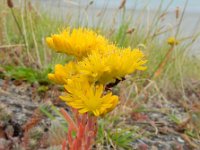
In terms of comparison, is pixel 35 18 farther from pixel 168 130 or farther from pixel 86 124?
pixel 86 124

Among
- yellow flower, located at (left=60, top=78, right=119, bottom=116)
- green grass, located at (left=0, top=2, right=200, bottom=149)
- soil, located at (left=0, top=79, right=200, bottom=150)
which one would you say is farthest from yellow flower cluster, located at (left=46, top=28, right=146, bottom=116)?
green grass, located at (left=0, top=2, right=200, bottom=149)

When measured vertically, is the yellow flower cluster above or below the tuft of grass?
below

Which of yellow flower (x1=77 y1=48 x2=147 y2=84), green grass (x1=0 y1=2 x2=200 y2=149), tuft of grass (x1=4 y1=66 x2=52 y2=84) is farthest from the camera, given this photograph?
tuft of grass (x1=4 y1=66 x2=52 y2=84)

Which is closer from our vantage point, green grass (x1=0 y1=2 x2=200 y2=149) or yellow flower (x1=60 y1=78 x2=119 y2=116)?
yellow flower (x1=60 y1=78 x2=119 y2=116)

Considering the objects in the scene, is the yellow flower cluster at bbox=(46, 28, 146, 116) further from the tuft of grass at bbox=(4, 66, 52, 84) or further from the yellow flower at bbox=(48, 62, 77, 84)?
the tuft of grass at bbox=(4, 66, 52, 84)

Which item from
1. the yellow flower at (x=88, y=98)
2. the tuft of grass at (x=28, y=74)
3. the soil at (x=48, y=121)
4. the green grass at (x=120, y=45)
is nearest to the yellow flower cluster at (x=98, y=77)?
the yellow flower at (x=88, y=98)

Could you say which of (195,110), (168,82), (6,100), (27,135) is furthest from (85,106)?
(168,82)

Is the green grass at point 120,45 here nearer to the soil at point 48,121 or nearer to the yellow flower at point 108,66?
the soil at point 48,121

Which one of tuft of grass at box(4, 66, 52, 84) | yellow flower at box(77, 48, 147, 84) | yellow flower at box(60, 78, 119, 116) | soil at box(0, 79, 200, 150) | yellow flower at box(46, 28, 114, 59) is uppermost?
tuft of grass at box(4, 66, 52, 84)
